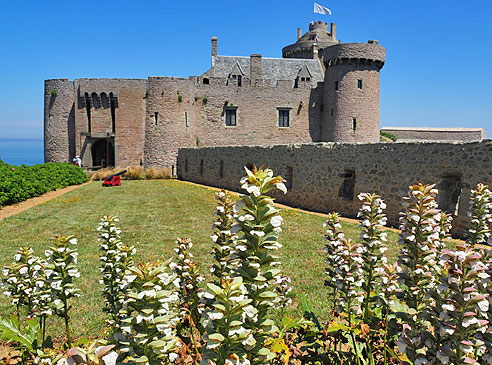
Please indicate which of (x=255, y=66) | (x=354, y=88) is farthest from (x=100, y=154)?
(x=354, y=88)

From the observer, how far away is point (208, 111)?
33656 millimetres

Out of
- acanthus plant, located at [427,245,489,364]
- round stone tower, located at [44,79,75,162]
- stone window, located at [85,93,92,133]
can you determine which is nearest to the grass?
acanthus plant, located at [427,245,489,364]

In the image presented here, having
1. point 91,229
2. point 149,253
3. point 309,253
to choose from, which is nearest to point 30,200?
point 91,229

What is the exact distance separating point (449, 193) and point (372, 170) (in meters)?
2.66

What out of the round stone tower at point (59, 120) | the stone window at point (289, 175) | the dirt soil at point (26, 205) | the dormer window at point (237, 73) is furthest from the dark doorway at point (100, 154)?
the stone window at point (289, 175)

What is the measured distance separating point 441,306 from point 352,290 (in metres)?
1.12

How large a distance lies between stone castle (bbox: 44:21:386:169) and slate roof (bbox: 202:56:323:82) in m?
0.80

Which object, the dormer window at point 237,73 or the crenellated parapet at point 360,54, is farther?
the dormer window at point 237,73

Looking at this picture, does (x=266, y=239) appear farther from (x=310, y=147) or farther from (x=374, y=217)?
(x=310, y=147)

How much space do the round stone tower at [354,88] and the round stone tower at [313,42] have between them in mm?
10446

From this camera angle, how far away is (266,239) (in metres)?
2.03

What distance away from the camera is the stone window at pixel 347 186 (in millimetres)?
14195

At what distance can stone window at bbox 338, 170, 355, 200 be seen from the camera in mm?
14195

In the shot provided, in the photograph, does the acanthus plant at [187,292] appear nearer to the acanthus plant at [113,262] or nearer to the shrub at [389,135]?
the acanthus plant at [113,262]
